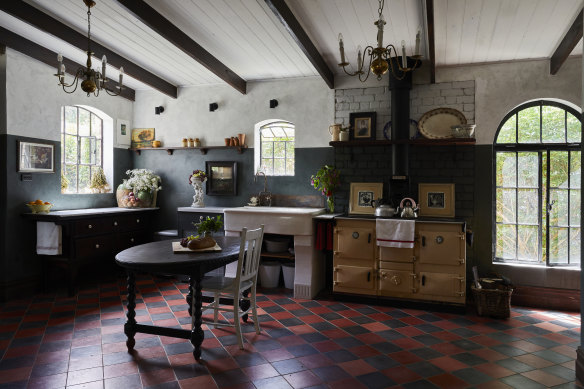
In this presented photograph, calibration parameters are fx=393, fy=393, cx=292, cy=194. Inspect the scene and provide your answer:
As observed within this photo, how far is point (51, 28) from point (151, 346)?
372 cm

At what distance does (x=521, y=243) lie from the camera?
5.25 metres

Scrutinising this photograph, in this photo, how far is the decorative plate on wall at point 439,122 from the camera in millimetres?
5281

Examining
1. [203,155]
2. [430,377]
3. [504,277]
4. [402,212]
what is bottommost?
[430,377]

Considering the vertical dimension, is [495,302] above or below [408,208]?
below

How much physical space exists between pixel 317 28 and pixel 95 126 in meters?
4.19

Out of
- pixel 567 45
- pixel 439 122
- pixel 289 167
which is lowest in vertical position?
pixel 289 167

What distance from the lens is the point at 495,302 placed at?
4363 millimetres

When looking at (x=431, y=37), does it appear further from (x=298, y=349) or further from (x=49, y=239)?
(x=49, y=239)

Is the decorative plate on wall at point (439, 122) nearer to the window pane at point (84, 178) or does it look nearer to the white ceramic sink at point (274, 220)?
the white ceramic sink at point (274, 220)

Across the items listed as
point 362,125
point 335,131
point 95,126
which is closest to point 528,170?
point 362,125

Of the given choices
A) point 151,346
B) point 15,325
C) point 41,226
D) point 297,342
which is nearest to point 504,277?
point 297,342

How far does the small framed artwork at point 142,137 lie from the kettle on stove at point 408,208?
14.5 ft

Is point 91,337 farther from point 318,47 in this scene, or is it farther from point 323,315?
point 318,47

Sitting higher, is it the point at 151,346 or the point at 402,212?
the point at 402,212
